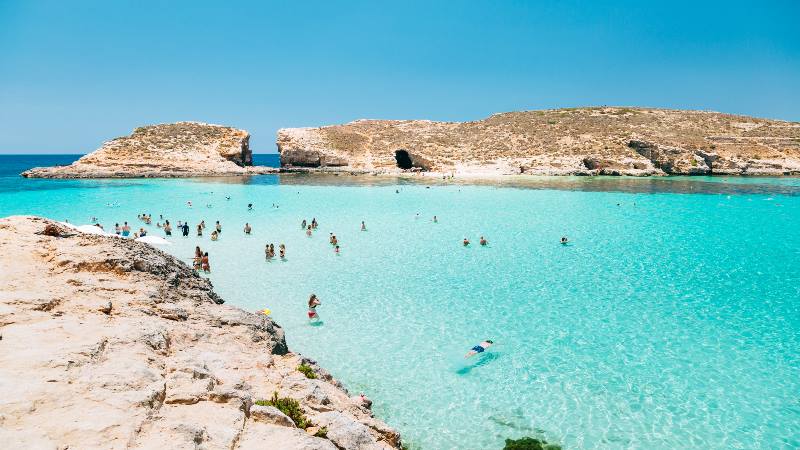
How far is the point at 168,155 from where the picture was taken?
90.8 metres

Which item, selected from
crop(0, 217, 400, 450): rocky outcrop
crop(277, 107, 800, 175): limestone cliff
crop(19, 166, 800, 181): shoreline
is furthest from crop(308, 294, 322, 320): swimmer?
crop(277, 107, 800, 175): limestone cliff

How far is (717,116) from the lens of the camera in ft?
340

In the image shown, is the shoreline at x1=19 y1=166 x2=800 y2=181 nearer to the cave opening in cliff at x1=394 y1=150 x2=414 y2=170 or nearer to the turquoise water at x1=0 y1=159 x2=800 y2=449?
the cave opening in cliff at x1=394 y1=150 x2=414 y2=170

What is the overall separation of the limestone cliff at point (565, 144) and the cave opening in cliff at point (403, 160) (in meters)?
0.22

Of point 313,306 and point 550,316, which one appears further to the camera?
point 313,306

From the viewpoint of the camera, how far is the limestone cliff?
3187 inches

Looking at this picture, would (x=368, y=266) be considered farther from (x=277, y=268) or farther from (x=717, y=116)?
(x=717, y=116)

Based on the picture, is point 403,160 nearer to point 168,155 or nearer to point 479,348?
point 168,155

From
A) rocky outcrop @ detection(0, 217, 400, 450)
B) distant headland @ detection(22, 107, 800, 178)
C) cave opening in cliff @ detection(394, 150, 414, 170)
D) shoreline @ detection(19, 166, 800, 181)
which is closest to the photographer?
rocky outcrop @ detection(0, 217, 400, 450)

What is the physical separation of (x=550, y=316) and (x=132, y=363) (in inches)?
543

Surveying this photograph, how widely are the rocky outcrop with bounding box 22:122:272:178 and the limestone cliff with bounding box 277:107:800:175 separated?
11.7 meters

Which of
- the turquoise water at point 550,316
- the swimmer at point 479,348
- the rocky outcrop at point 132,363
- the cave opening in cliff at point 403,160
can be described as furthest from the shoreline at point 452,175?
the rocky outcrop at point 132,363

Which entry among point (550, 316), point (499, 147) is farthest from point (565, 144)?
point (550, 316)

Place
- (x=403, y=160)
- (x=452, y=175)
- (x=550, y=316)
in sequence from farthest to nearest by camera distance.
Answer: (x=403, y=160) < (x=452, y=175) < (x=550, y=316)
